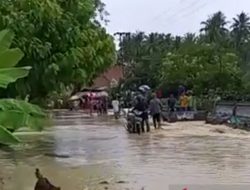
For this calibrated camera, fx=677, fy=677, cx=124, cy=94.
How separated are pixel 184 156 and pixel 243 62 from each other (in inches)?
1702

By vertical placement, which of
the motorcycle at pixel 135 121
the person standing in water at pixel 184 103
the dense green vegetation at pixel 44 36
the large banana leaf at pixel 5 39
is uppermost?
the dense green vegetation at pixel 44 36

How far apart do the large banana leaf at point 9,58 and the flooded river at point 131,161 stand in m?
5.02

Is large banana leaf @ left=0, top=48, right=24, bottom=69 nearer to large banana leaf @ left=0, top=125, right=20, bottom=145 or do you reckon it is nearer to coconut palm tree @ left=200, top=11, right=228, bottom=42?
large banana leaf @ left=0, top=125, right=20, bottom=145

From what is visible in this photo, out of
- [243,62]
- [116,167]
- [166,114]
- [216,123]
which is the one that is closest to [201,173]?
[116,167]

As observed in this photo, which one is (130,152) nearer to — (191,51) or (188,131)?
(188,131)

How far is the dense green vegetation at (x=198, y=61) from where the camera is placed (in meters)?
43.8

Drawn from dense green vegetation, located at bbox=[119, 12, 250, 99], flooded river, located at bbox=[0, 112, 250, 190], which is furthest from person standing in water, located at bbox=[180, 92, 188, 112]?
flooded river, located at bbox=[0, 112, 250, 190]

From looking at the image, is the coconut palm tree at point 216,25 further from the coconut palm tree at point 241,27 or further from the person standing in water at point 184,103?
the person standing in water at point 184,103

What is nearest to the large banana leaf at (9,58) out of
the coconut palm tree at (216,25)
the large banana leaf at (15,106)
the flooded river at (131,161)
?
the large banana leaf at (15,106)

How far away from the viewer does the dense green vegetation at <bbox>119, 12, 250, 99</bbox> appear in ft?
144

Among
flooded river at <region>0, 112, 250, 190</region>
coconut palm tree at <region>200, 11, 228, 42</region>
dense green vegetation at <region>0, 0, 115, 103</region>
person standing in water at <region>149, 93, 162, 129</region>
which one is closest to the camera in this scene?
flooded river at <region>0, 112, 250, 190</region>

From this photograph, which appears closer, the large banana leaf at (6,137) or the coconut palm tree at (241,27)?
the large banana leaf at (6,137)

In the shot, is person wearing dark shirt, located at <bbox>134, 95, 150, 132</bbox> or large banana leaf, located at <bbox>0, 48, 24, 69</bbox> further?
person wearing dark shirt, located at <bbox>134, 95, 150, 132</bbox>

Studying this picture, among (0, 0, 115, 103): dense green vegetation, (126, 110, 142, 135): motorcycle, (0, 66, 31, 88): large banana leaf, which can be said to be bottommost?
(126, 110, 142, 135): motorcycle
